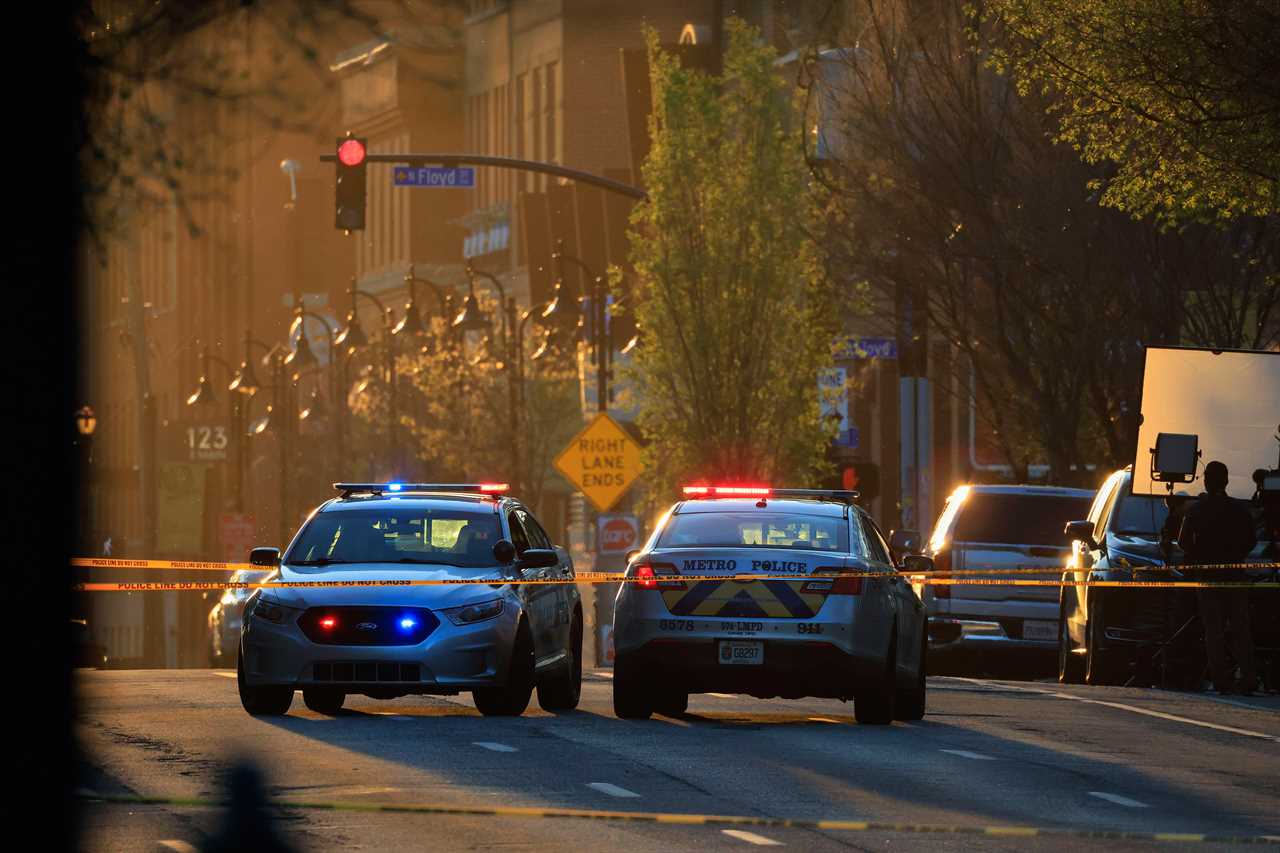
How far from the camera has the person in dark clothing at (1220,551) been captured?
24172 millimetres

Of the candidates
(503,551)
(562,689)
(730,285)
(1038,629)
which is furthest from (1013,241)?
(503,551)

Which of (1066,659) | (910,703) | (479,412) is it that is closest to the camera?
(910,703)

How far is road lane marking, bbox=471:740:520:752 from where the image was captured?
54.4ft

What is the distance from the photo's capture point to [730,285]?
47.2 m

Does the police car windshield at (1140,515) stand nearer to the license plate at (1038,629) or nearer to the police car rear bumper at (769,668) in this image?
the license plate at (1038,629)

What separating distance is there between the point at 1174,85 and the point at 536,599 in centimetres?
626

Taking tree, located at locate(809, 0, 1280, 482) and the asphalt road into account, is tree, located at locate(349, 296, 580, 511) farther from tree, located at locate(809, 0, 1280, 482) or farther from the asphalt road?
the asphalt road

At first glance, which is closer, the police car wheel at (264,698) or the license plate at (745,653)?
the license plate at (745,653)

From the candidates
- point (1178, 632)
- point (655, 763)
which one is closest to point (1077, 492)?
point (1178, 632)

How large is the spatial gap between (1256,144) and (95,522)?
45.9 metres

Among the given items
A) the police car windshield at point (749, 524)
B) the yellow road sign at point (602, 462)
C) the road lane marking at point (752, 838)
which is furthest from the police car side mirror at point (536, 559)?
the yellow road sign at point (602, 462)

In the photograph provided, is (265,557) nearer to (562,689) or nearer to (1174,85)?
(562,689)

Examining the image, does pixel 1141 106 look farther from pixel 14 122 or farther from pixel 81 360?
pixel 81 360

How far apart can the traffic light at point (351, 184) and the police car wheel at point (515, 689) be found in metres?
17.6
